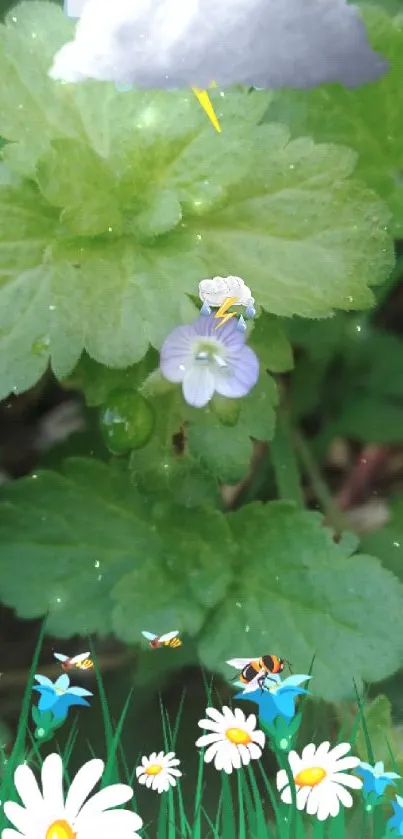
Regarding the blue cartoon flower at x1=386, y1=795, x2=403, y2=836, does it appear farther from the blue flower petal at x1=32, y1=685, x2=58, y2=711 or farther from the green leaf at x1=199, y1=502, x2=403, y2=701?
the blue flower petal at x1=32, y1=685, x2=58, y2=711

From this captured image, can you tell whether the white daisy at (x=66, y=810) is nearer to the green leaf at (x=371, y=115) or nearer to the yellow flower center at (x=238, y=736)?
the yellow flower center at (x=238, y=736)

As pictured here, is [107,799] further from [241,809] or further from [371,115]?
[371,115]

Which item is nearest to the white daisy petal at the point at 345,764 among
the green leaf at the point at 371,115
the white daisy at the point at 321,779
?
the white daisy at the point at 321,779

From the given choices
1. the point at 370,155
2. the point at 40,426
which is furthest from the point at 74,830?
the point at 370,155

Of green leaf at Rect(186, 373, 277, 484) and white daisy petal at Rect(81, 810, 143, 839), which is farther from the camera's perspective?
green leaf at Rect(186, 373, 277, 484)

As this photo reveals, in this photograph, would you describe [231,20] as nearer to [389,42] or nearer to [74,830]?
[389,42]

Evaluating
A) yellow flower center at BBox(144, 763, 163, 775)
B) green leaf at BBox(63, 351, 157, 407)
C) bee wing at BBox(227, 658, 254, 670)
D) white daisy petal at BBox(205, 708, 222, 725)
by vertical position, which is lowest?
yellow flower center at BBox(144, 763, 163, 775)

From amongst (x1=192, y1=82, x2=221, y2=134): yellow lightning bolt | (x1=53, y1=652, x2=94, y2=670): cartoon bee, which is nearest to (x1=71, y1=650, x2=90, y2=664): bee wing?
(x1=53, y1=652, x2=94, y2=670): cartoon bee
